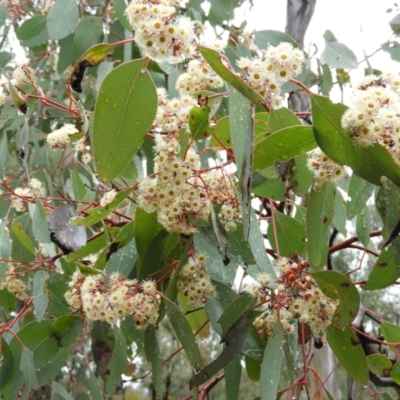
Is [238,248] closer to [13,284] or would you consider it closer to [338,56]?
[13,284]

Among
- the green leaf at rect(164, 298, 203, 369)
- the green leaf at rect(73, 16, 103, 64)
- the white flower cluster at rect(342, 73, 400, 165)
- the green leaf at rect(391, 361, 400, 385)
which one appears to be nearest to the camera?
the white flower cluster at rect(342, 73, 400, 165)

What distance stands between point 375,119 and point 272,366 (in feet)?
1.51

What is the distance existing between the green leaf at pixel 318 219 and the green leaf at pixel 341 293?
0.10m

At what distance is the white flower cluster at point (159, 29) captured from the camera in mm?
857

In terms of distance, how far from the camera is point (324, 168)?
37.2 inches

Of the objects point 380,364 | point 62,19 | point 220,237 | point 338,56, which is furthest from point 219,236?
point 62,19

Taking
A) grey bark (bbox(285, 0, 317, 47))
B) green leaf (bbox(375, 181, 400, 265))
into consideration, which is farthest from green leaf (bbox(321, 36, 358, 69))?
green leaf (bbox(375, 181, 400, 265))

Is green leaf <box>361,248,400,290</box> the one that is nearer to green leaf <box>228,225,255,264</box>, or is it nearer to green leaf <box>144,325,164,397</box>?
green leaf <box>228,225,255,264</box>

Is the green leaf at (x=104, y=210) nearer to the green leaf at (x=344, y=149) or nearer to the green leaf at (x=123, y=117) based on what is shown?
the green leaf at (x=123, y=117)

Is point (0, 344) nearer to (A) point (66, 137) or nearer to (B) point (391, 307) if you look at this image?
(A) point (66, 137)

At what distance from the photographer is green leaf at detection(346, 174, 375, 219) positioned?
3.61ft

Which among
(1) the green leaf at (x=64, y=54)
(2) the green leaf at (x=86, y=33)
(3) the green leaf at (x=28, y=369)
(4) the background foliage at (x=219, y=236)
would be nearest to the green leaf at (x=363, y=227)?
(4) the background foliage at (x=219, y=236)

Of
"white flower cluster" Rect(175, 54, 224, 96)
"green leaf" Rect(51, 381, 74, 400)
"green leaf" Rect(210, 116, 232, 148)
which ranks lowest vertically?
"green leaf" Rect(51, 381, 74, 400)

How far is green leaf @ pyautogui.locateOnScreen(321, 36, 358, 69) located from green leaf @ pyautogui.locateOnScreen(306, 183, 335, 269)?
751mm
